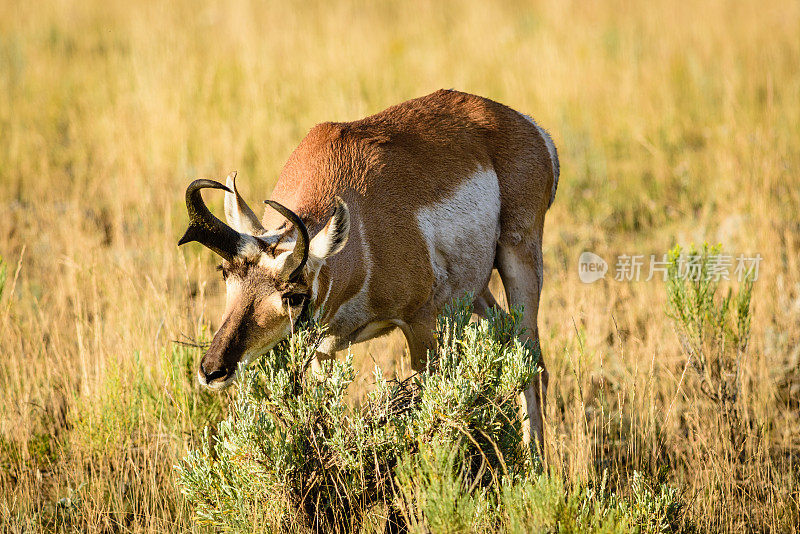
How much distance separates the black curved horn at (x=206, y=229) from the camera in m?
3.38

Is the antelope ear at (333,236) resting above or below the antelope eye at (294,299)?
above

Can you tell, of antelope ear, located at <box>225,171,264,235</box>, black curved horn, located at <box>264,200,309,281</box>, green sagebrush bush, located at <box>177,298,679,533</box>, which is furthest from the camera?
antelope ear, located at <box>225,171,264,235</box>

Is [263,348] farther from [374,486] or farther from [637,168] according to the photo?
[637,168]

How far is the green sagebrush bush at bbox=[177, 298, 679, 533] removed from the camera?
3482mm

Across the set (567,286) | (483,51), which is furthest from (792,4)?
(567,286)

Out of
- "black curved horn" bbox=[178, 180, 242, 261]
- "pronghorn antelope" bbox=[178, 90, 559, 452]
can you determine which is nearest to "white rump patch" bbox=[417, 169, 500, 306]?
"pronghorn antelope" bbox=[178, 90, 559, 452]

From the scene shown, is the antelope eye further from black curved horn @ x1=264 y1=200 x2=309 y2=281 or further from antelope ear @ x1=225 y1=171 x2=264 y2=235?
antelope ear @ x1=225 y1=171 x2=264 y2=235

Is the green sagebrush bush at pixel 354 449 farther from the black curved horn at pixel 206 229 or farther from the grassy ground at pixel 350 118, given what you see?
the black curved horn at pixel 206 229

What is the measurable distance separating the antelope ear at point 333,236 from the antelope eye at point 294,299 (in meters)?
0.20

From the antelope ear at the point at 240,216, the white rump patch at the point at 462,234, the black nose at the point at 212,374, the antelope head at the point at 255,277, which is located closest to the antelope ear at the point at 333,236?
the antelope head at the point at 255,277

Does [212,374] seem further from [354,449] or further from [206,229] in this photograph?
[354,449]

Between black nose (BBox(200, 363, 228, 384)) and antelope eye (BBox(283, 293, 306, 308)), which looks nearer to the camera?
black nose (BBox(200, 363, 228, 384))

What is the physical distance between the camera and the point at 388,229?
4.31 metres

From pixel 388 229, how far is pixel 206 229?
1186 millimetres
